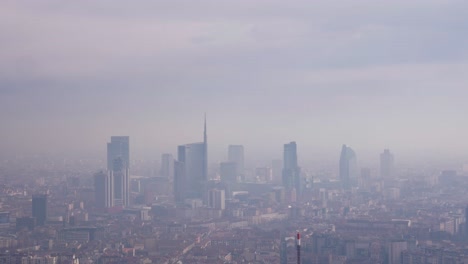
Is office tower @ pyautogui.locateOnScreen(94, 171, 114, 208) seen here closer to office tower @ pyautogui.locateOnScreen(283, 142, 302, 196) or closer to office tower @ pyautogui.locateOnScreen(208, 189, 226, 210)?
office tower @ pyautogui.locateOnScreen(208, 189, 226, 210)

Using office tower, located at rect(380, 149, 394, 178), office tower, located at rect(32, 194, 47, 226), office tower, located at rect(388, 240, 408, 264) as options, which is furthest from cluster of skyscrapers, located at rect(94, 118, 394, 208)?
office tower, located at rect(388, 240, 408, 264)

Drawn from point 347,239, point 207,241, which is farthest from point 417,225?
point 207,241

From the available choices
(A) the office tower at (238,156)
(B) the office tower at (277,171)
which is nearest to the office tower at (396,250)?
(A) the office tower at (238,156)

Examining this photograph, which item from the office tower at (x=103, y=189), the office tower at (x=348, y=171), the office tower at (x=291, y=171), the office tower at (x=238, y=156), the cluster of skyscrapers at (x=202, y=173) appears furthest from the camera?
the office tower at (x=348, y=171)

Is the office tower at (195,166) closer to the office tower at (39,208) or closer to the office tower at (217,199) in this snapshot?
the office tower at (217,199)

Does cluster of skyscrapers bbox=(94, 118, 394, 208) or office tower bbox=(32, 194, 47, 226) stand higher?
cluster of skyscrapers bbox=(94, 118, 394, 208)

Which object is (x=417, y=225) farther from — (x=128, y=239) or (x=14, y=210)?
(x=14, y=210)
